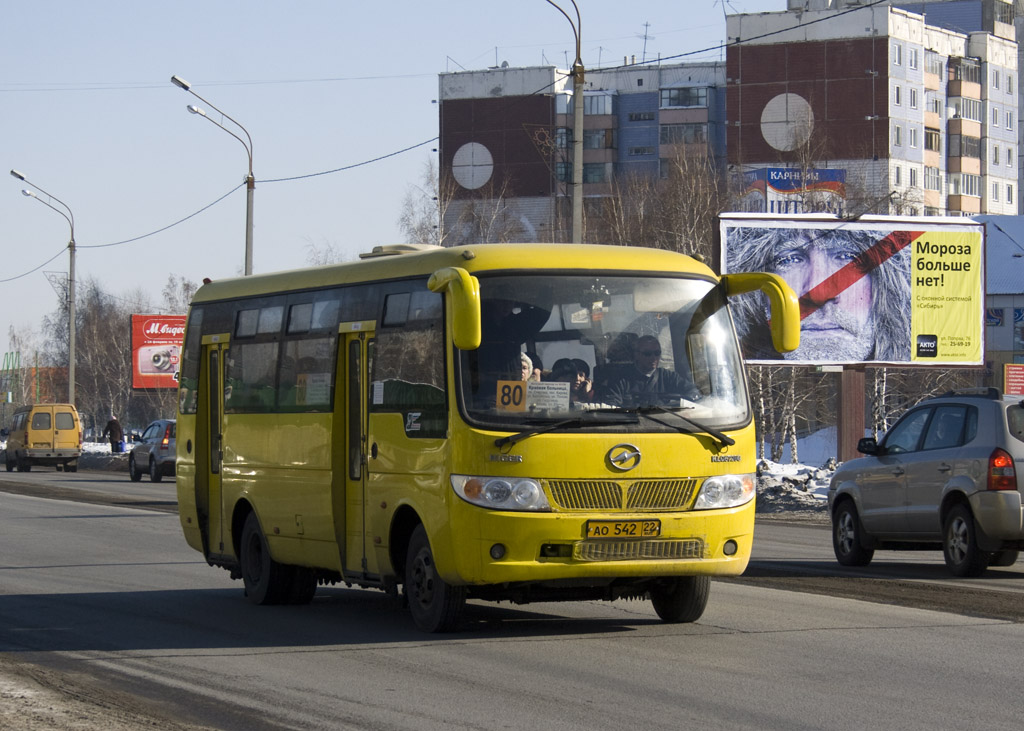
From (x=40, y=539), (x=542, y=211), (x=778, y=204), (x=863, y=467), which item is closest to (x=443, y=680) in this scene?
(x=863, y=467)

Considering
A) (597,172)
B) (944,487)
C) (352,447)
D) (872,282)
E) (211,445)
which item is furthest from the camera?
(597,172)

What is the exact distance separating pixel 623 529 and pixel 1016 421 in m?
6.18

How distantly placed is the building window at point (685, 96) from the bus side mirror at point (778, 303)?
374 ft

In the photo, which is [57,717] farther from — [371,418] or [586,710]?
[371,418]

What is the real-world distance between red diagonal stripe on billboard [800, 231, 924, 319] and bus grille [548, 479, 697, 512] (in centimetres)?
2632

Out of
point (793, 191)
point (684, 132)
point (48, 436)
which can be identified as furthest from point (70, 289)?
point (684, 132)

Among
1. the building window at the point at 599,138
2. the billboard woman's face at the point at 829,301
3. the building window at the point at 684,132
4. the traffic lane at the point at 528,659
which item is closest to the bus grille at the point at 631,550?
the traffic lane at the point at 528,659

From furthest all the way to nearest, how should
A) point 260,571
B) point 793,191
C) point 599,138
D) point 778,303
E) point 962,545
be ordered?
1. point 599,138
2. point 793,191
3. point 962,545
4. point 260,571
5. point 778,303

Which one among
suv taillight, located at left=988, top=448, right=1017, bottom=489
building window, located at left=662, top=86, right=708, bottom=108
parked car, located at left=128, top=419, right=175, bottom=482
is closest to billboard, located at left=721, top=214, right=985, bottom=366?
parked car, located at left=128, top=419, right=175, bottom=482

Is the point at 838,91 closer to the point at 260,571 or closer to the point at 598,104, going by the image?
the point at 598,104

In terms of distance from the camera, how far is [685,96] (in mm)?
123000

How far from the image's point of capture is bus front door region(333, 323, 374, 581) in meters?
11.3

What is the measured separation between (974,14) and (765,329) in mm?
99602

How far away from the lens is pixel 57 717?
7.79 m
